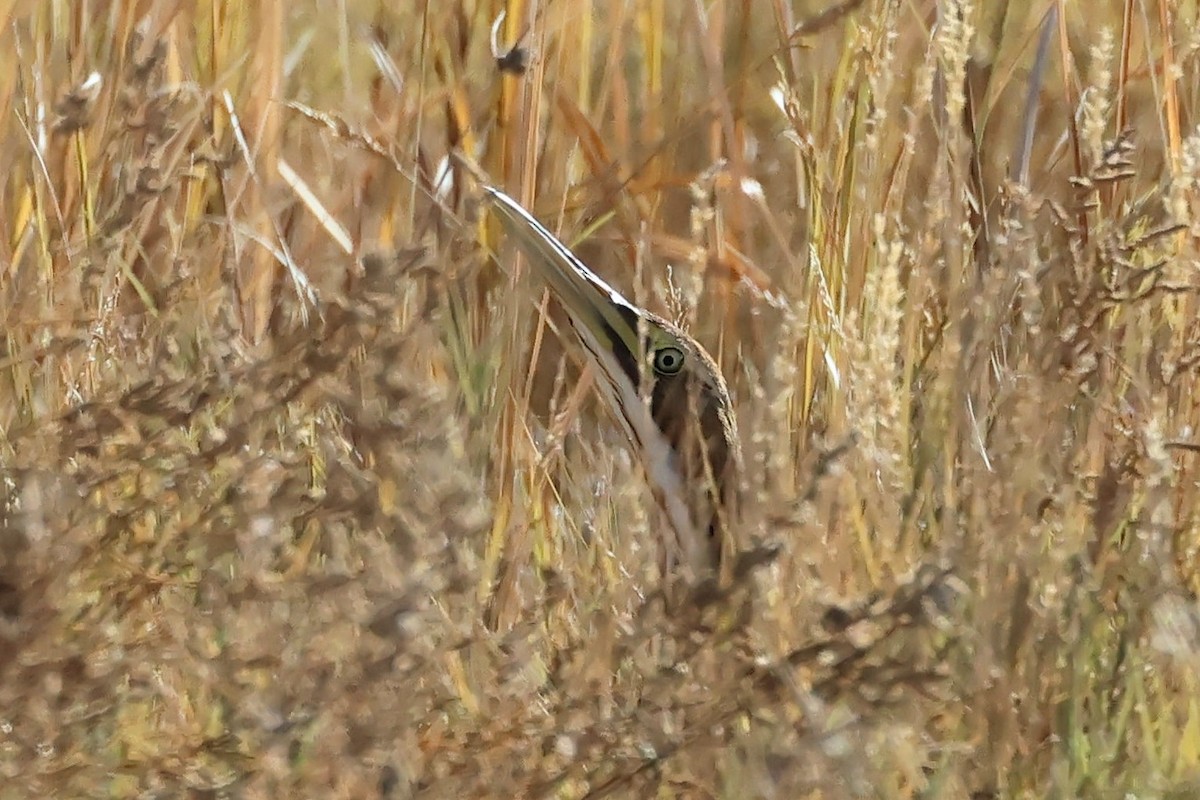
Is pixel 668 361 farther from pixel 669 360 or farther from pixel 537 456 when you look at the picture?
pixel 537 456

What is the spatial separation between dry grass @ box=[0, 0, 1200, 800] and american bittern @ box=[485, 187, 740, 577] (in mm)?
43

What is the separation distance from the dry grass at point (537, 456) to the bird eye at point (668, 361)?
Answer: 0.04m

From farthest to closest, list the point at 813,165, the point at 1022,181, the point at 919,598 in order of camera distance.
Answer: the point at 813,165
the point at 1022,181
the point at 919,598

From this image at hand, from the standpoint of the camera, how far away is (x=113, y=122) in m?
1.42

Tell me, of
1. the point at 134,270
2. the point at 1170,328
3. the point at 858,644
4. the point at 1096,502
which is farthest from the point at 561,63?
the point at 858,644

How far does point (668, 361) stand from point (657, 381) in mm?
37

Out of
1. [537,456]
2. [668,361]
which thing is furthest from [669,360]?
[537,456]

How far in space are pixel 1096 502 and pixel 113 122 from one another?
2.77 ft

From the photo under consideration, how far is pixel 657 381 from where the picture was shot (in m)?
1.28

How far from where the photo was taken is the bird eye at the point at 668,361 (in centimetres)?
130

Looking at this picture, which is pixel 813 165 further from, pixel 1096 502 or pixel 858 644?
pixel 858 644

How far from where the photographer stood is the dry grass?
31.8 inches

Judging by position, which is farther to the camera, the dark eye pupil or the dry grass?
the dark eye pupil

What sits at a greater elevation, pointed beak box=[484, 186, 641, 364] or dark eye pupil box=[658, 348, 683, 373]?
pointed beak box=[484, 186, 641, 364]
